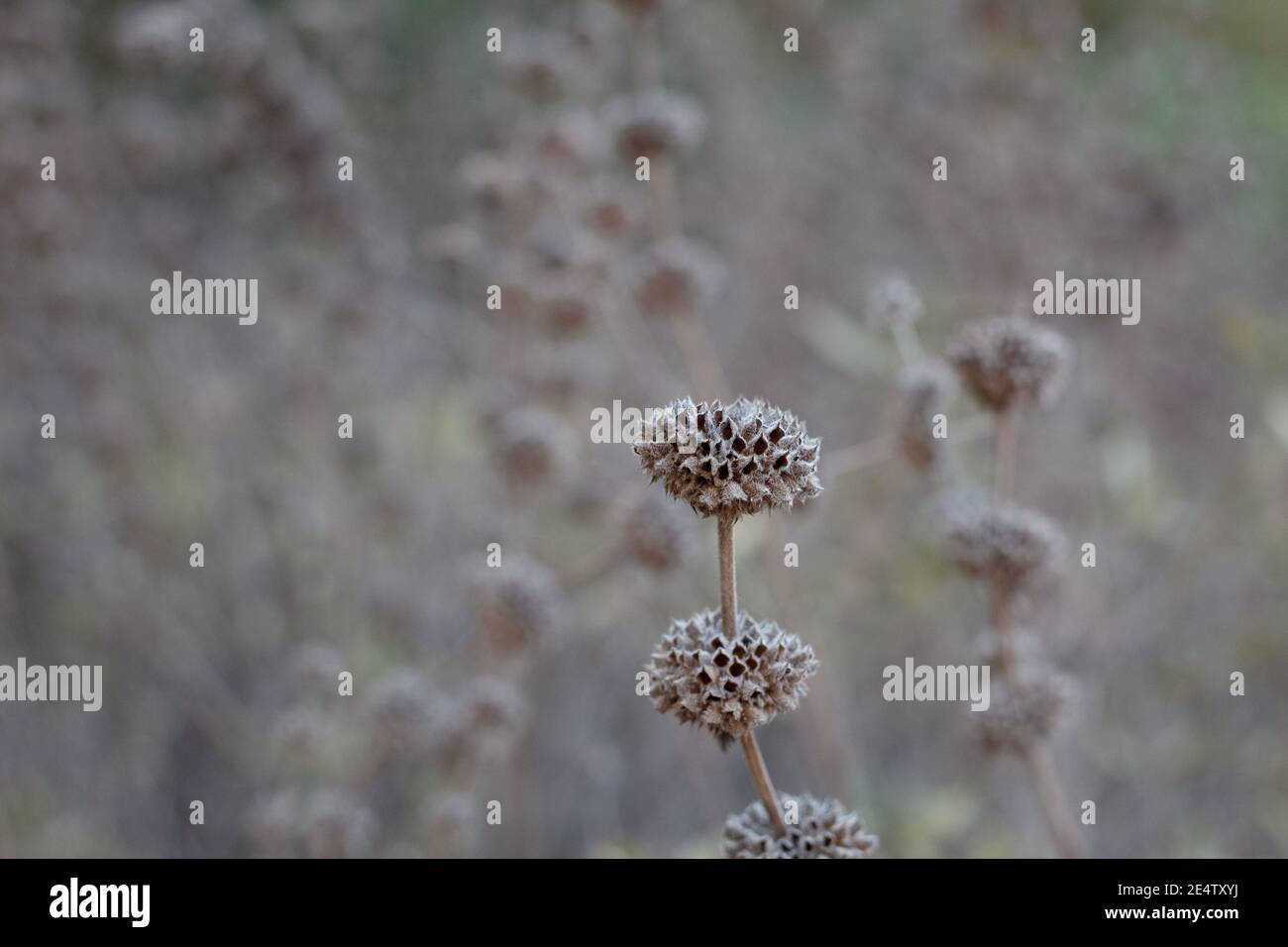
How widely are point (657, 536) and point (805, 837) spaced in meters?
0.95

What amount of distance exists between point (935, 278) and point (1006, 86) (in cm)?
118

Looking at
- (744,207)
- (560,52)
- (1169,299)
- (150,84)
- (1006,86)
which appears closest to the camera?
(560,52)

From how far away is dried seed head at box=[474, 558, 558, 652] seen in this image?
2.06 m

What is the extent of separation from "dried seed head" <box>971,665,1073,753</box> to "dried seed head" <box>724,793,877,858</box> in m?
0.57

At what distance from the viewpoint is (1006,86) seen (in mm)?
3037

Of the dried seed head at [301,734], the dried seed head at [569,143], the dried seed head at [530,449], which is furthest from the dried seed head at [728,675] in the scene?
the dried seed head at [569,143]

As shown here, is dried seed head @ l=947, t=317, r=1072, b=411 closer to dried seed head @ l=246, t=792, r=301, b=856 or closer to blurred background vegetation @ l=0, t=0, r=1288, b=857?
blurred background vegetation @ l=0, t=0, r=1288, b=857

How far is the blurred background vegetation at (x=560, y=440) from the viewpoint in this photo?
2453 millimetres

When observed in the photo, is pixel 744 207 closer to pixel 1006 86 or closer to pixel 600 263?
pixel 1006 86

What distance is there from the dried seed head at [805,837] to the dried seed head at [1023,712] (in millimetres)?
570

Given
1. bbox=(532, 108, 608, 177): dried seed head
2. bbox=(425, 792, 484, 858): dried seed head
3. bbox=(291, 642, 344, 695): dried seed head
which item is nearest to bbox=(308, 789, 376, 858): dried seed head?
bbox=(425, 792, 484, 858): dried seed head

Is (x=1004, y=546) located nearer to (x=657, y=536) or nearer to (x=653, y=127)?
(x=657, y=536)

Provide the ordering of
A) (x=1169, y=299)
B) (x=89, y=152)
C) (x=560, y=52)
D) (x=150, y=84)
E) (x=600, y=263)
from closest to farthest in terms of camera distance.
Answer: (x=600, y=263) < (x=560, y=52) < (x=89, y=152) < (x=1169, y=299) < (x=150, y=84)

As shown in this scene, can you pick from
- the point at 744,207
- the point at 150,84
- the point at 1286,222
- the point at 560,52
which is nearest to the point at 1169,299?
the point at 1286,222
